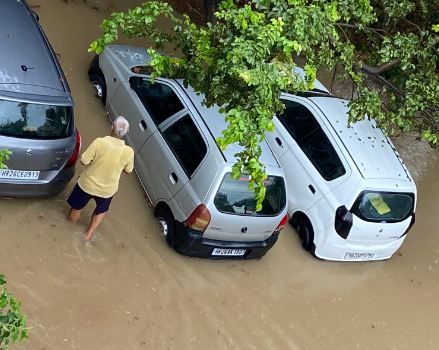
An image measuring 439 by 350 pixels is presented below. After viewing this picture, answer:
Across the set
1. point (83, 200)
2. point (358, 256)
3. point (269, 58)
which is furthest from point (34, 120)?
point (358, 256)

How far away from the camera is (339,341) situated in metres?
8.03

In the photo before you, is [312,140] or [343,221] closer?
[343,221]

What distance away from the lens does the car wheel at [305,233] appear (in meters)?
8.89

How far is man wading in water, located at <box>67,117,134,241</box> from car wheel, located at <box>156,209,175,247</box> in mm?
864

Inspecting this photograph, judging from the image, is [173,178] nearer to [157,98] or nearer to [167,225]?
[167,225]

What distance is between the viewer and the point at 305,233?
897cm

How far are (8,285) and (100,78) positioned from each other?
3.74 m

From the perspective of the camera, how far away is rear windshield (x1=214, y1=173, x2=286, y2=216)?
7488mm

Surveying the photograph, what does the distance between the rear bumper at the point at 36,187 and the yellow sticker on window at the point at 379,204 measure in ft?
12.7

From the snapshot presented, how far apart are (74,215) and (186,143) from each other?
5.10 ft

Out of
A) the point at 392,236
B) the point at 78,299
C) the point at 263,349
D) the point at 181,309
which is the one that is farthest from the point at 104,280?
the point at 392,236

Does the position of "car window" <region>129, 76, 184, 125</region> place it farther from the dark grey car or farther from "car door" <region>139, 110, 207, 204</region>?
the dark grey car

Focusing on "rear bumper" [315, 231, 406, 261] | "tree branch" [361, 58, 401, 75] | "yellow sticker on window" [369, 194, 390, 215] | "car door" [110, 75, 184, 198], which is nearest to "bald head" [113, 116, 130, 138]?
"car door" [110, 75, 184, 198]

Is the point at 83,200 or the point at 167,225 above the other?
the point at 83,200
